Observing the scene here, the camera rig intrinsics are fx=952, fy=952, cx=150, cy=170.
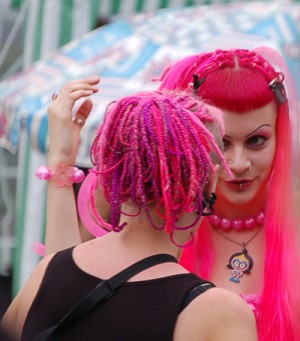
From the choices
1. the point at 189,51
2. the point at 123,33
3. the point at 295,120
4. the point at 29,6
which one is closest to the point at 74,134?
the point at 295,120

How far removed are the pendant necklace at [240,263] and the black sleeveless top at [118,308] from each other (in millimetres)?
943

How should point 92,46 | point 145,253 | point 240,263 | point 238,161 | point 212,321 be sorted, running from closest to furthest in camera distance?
point 212,321 < point 145,253 < point 238,161 < point 240,263 < point 92,46

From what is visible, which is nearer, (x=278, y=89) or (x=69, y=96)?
(x=69, y=96)

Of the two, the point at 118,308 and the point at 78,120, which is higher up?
the point at 78,120

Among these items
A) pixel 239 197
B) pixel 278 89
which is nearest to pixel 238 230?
pixel 239 197

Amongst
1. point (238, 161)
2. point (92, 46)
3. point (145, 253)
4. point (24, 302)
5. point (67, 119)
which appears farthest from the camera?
point (92, 46)

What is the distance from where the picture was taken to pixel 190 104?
6.10ft

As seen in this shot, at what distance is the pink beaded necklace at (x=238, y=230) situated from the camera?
2.69 m

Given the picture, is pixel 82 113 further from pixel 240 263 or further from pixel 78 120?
pixel 240 263

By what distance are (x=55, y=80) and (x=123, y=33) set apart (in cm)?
57

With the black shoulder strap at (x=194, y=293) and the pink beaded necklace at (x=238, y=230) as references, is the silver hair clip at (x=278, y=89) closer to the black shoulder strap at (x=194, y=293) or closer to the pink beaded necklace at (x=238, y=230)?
the pink beaded necklace at (x=238, y=230)

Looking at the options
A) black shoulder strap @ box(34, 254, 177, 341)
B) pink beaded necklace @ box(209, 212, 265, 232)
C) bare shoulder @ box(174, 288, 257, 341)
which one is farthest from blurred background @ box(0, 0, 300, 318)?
bare shoulder @ box(174, 288, 257, 341)

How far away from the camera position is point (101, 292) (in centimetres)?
175

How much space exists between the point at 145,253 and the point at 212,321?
20cm
